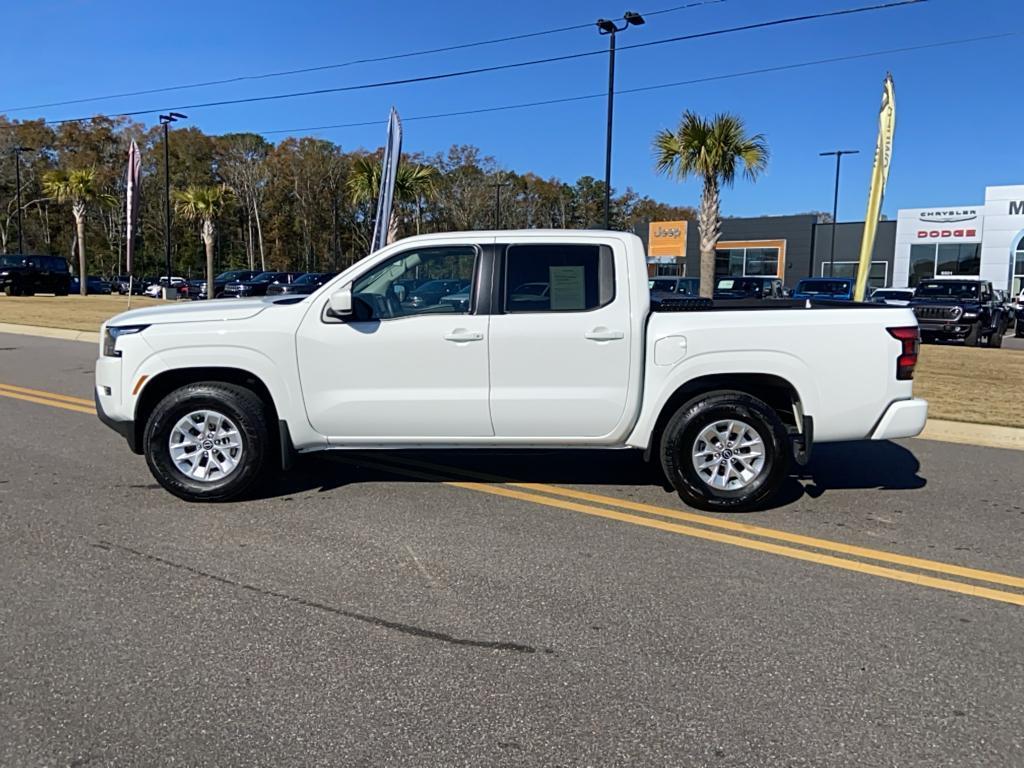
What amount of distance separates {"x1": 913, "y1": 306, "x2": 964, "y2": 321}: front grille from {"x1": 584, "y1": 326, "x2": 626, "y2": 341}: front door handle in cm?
1726

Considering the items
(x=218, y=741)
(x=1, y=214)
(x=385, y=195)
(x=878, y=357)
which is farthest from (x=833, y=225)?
(x=1, y=214)

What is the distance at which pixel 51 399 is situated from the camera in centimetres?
987

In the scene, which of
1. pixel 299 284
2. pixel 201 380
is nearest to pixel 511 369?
pixel 201 380

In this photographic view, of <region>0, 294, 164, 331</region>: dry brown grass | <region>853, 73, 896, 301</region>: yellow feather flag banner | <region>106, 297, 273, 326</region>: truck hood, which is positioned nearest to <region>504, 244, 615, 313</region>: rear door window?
<region>106, 297, 273, 326</region>: truck hood

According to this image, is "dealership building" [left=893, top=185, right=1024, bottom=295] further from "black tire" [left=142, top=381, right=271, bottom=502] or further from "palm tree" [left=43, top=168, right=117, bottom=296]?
"black tire" [left=142, top=381, right=271, bottom=502]

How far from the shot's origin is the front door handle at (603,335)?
552cm

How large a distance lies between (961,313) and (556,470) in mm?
16911

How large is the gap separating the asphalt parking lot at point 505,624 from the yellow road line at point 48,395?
335cm

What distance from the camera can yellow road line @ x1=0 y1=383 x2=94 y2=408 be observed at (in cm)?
969

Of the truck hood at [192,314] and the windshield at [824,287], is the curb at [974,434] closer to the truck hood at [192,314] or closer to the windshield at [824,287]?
the truck hood at [192,314]

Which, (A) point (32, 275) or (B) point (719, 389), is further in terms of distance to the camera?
(A) point (32, 275)

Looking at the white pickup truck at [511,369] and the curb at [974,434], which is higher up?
the white pickup truck at [511,369]

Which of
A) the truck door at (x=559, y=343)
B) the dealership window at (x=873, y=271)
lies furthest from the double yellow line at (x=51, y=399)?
the dealership window at (x=873, y=271)

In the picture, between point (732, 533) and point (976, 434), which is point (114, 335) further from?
point (976, 434)
